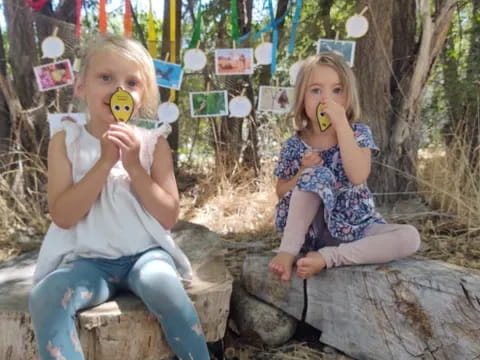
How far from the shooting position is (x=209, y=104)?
314 cm

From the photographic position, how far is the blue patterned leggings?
1.23 metres

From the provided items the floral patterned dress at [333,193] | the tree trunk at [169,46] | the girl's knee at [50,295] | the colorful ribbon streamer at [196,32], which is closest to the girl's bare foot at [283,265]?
the floral patterned dress at [333,193]

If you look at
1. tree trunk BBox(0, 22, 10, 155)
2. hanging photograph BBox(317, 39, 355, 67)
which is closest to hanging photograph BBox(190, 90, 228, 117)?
hanging photograph BBox(317, 39, 355, 67)

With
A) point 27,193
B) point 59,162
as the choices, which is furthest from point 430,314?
point 27,193

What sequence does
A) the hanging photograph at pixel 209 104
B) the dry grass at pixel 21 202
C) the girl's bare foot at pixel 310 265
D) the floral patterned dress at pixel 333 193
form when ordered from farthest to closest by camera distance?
the hanging photograph at pixel 209 104 < the dry grass at pixel 21 202 < the floral patterned dress at pixel 333 193 < the girl's bare foot at pixel 310 265

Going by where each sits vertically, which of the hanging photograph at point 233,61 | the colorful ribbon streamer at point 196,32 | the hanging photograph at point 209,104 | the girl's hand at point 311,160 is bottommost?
the girl's hand at point 311,160

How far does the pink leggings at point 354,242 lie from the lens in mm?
1648

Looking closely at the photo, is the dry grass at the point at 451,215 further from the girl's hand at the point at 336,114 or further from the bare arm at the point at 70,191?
the bare arm at the point at 70,191

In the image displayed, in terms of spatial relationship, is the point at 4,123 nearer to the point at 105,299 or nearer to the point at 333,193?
the point at 105,299

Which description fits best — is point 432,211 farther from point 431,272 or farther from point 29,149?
point 29,149

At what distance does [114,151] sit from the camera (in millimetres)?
1425

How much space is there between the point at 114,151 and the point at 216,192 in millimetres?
1991

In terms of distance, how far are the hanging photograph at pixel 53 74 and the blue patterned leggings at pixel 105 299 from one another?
1.73 meters

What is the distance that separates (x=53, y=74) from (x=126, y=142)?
171 centimetres
